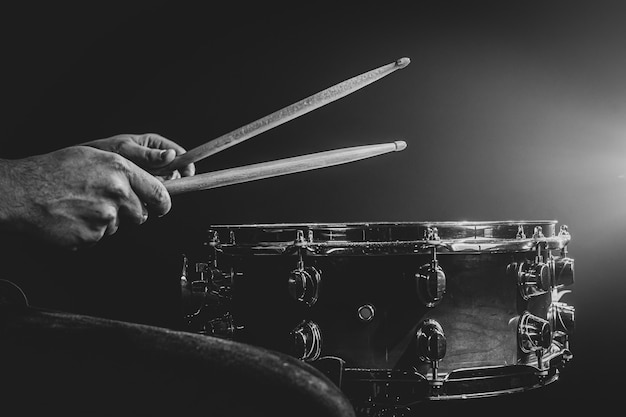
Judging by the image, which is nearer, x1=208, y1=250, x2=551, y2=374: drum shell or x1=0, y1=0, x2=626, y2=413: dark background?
x1=208, y1=250, x2=551, y2=374: drum shell

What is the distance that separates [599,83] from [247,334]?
1989 mm

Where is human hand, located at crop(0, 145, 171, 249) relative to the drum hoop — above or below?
above

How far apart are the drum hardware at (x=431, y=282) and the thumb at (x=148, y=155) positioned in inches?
31.5

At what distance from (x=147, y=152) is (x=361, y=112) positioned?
1.31m

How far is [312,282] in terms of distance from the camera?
1562 mm

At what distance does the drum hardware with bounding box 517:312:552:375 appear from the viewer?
1647 mm

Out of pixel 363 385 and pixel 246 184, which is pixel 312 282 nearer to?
pixel 363 385

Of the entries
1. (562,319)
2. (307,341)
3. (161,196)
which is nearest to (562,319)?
(562,319)

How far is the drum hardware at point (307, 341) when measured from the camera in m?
1.52

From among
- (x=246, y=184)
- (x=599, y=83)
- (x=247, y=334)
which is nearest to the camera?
(x=247, y=334)

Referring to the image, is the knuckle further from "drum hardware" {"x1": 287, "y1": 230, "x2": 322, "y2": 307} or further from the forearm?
"drum hardware" {"x1": 287, "y1": 230, "x2": 322, "y2": 307}

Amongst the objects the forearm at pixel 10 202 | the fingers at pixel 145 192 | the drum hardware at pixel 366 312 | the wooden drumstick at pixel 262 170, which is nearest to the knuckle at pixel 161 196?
the fingers at pixel 145 192

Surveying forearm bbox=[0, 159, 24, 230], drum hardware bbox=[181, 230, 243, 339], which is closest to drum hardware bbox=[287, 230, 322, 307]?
drum hardware bbox=[181, 230, 243, 339]

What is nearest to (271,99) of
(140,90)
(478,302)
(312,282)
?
(140,90)
